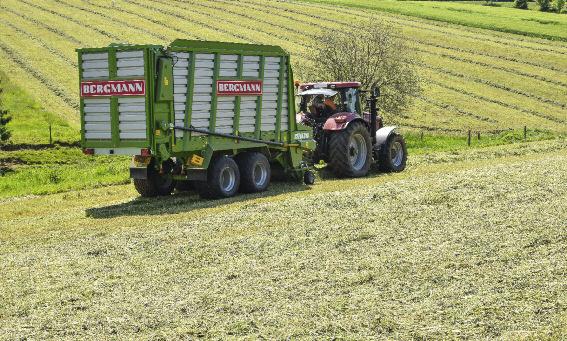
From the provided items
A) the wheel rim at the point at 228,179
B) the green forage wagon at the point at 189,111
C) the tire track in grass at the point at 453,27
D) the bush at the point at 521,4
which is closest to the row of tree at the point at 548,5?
the bush at the point at 521,4

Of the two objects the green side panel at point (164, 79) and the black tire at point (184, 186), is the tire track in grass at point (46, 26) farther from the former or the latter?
the green side panel at point (164, 79)

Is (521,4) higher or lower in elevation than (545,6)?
higher

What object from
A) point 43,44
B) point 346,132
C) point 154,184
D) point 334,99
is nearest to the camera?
point 154,184

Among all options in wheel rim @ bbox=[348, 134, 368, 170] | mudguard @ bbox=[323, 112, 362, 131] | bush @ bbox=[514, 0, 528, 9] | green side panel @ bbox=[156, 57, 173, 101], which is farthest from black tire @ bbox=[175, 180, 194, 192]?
bush @ bbox=[514, 0, 528, 9]

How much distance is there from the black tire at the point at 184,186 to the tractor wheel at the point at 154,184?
0.51 metres

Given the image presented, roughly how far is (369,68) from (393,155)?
17125 mm

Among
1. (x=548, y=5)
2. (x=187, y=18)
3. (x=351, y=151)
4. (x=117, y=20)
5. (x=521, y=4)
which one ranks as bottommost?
(x=351, y=151)

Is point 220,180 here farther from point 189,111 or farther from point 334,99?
point 334,99

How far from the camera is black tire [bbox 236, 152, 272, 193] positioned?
18562mm

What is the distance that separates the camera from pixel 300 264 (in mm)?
10938

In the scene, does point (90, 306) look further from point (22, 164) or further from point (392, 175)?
point (22, 164)

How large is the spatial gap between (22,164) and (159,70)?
A: 49.6ft

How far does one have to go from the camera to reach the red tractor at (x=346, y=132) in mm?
21250

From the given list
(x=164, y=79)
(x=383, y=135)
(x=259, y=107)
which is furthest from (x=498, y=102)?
(x=164, y=79)
